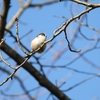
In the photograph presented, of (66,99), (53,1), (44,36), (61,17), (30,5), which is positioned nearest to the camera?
(44,36)

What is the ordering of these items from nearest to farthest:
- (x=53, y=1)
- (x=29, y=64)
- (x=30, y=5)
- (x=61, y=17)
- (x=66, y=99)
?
1. (x=61, y=17)
2. (x=66, y=99)
3. (x=29, y=64)
4. (x=30, y=5)
5. (x=53, y=1)

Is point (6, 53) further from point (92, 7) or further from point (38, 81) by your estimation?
point (92, 7)

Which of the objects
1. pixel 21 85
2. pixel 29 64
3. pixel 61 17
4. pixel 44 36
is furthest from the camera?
pixel 21 85

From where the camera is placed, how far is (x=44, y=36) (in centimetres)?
140

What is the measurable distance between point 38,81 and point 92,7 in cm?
108

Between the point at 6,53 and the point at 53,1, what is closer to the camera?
the point at 6,53

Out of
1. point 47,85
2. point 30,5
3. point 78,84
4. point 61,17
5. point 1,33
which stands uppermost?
point 30,5

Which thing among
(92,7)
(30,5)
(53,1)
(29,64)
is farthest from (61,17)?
(53,1)

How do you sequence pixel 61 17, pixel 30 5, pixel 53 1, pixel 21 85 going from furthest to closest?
pixel 53 1 → pixel 30 5 → pixel 21 85 → pixel 61 17

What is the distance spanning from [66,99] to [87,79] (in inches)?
8.0

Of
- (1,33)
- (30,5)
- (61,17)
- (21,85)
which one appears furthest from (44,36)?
(30,5)

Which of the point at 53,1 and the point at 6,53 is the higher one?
the point at 53,1

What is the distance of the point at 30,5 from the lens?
11.6 feet

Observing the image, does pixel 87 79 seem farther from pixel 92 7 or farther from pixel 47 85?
pixel 92 7
